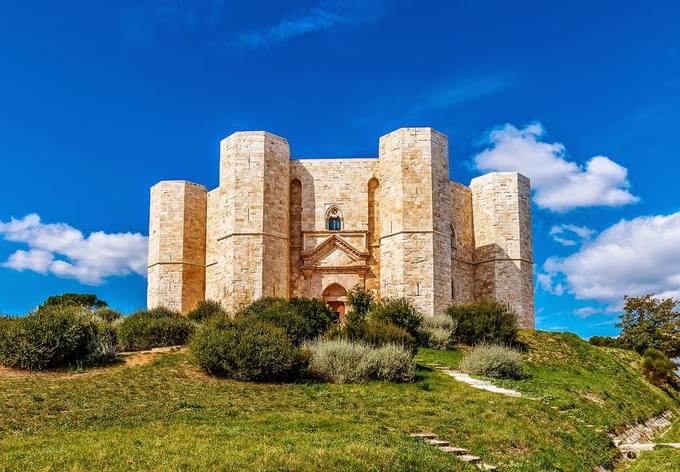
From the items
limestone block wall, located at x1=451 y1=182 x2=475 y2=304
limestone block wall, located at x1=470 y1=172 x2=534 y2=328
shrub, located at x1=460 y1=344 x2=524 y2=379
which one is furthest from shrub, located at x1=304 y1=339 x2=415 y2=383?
limestone block wall, located at x1=470 y1=172 x2=534 y2=328

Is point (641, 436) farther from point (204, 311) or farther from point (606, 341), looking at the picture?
point (606, 341)

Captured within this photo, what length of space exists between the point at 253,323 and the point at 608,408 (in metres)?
9.44

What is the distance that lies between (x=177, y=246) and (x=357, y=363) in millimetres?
21660

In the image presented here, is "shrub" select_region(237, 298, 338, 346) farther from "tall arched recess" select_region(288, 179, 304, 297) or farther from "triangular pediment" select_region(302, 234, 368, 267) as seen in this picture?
"tall arched recess" select_region(288, 179, 304, 297)

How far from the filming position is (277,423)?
10328mm

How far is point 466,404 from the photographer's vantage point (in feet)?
44.1

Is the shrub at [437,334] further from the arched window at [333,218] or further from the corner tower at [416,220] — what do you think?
the arched window at [333,218]

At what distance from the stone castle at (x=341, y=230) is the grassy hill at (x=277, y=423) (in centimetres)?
1260

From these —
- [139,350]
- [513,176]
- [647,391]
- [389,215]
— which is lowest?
[647,391]

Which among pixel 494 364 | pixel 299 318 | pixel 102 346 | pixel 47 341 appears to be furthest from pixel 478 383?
→ pixel 47 341

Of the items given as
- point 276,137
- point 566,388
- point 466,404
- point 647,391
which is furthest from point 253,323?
point 276,137

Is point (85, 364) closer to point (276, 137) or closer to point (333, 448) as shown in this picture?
point (333, 448)

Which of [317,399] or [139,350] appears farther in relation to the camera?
[139,350]

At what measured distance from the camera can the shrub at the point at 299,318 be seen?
19359 millimetres
